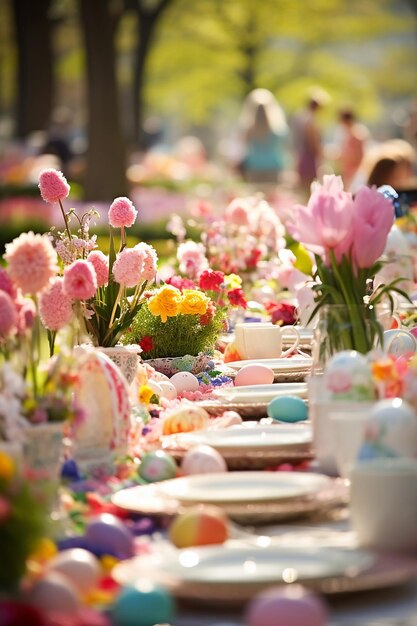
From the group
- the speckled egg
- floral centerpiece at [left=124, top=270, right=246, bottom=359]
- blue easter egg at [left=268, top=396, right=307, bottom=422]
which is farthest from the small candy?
floral centerpiece at [left=124, top=270, right=246, bottom=359]

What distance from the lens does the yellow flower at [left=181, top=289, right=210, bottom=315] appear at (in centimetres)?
479

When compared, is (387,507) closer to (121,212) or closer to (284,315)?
(121,212)

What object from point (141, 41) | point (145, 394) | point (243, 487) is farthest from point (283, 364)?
point (141, 41)

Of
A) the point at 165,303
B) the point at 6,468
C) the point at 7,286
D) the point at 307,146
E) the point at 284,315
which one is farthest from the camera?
the point at 307,146

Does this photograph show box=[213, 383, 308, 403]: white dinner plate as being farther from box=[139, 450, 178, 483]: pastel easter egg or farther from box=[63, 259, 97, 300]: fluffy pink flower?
box=[139, 450, 178, 483]: pastel easter egg

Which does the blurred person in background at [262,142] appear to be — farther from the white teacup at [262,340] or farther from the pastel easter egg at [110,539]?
the pastel easter egg at [110,539]

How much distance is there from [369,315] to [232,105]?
58.9 m

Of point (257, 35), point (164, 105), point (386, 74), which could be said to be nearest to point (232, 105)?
point (164, 105)

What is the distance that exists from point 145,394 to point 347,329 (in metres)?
0.62

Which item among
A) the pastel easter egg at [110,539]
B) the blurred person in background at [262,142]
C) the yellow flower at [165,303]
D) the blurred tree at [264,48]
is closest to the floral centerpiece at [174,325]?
the yellow flower at [165,303]

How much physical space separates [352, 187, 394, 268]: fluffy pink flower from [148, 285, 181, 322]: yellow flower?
1.26m

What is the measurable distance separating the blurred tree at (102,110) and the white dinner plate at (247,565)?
665 inches

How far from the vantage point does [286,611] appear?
75.9 inches

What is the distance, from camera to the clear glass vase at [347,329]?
3.48m
